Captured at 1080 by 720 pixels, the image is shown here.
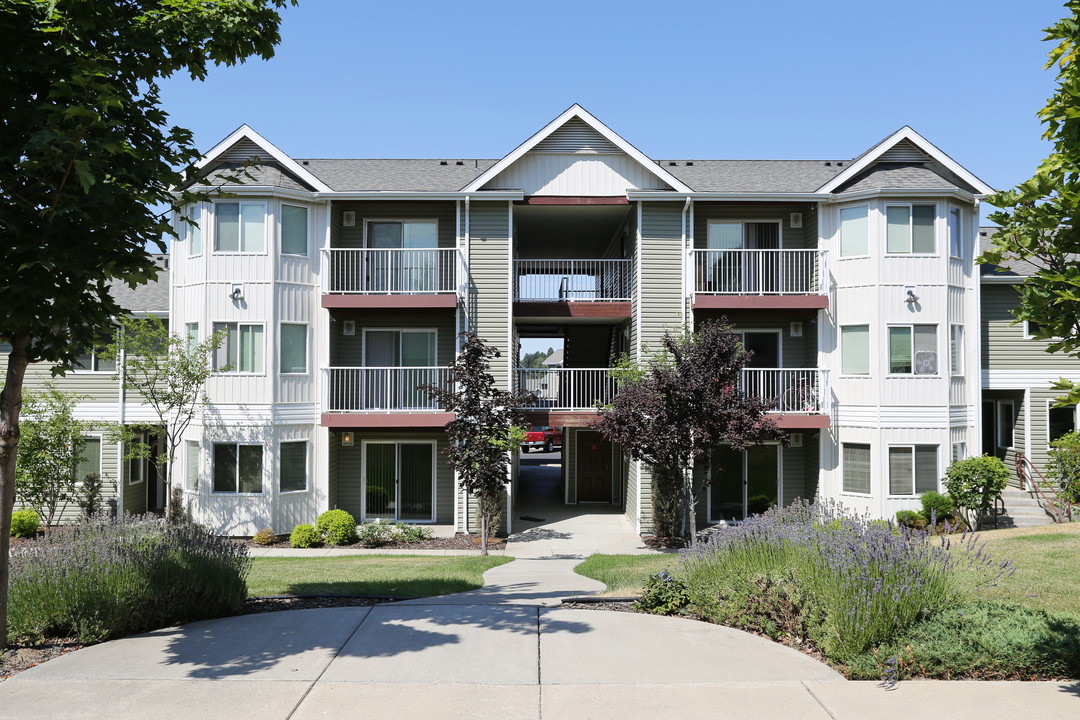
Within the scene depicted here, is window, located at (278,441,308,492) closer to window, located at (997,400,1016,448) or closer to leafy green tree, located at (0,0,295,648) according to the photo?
leafy green tree, located at (0,0,295,648)

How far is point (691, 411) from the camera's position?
14.7 metres

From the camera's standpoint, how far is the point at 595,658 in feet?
21.1

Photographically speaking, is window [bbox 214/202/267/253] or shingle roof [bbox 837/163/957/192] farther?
window [bbox 214/202/267/253]

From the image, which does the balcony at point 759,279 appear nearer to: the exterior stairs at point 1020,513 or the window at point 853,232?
the window at point 853,232

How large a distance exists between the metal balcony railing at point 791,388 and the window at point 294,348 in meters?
11.3

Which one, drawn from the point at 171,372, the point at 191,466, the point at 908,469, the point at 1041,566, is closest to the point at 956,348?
the point at 908,469

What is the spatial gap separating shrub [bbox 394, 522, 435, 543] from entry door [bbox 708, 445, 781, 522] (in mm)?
7503

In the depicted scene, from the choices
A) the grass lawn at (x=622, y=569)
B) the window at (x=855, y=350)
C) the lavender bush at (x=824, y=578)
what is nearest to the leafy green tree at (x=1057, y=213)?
the lavender bush at (x=824, y=578)

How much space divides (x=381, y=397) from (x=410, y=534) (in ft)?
11.8

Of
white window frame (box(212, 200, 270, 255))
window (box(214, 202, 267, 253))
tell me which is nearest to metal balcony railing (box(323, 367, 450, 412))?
white window frame (box(212, 200, 270, 255))

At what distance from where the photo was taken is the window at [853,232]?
17750mm

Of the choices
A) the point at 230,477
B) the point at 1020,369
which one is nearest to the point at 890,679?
the point at 230,477

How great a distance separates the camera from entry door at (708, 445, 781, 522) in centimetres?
1883

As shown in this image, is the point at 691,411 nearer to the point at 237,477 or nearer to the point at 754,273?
the point at 754,273
